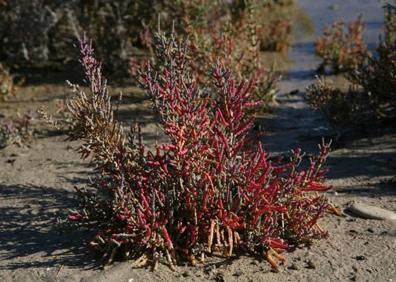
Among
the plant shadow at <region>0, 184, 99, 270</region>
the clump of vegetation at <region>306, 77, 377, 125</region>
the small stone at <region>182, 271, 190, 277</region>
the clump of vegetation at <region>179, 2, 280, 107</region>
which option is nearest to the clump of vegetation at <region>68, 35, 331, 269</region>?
the small stone at <region>182, 271, 190, 277</region>

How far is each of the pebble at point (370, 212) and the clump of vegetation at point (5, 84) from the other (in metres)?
5.45

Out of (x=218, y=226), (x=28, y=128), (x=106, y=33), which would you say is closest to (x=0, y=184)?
(x=28, y=128)

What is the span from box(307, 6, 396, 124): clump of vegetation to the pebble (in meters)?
1.67

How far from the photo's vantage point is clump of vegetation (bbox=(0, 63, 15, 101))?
346 inches

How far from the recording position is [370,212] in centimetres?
477

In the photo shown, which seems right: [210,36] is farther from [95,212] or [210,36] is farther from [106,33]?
[95,212]

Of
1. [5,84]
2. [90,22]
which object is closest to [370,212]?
[5,84]

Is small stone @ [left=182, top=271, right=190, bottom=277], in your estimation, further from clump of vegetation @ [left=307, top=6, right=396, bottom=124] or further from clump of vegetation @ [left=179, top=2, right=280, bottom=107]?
clump of vegetation @ [left=179, top=2, right=280, bottom=107]

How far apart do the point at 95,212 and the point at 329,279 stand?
1592 mm

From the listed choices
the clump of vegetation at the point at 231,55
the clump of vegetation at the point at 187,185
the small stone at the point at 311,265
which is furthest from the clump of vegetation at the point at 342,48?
the small stone at the point at 311,265

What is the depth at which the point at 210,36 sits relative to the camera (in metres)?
8.12

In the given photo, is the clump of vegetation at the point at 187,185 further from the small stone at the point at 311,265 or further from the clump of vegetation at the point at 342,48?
the clump of vegetation at the point at 342,48

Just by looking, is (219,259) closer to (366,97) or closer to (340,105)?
(340,105)

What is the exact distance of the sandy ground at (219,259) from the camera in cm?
412
